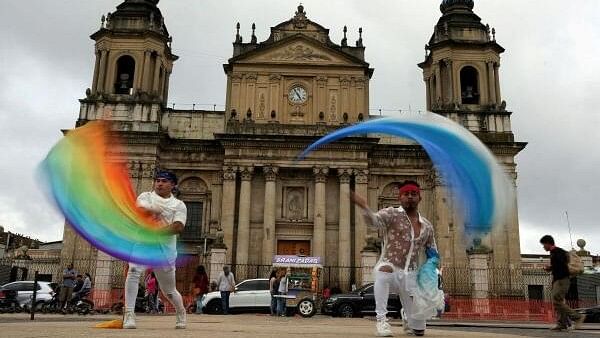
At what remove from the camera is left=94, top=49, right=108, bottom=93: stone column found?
30.2 meters

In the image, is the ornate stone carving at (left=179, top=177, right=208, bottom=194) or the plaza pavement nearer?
the plaza pavement

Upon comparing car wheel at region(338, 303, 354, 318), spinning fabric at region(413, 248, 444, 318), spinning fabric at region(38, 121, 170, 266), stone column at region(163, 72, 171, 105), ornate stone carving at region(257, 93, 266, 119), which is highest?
stone column at region(163, 72, 171, 105)

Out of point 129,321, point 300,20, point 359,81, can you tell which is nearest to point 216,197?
point 359,81

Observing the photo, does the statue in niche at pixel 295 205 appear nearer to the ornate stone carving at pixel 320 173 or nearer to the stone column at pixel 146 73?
the ornate stone carving at pixel 320 173

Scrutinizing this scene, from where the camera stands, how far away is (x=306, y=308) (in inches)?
673

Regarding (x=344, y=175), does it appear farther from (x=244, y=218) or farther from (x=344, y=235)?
(x=244, y=218)

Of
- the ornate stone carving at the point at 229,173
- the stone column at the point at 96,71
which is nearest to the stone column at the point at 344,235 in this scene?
the ornate stone carving at the point at 229,173

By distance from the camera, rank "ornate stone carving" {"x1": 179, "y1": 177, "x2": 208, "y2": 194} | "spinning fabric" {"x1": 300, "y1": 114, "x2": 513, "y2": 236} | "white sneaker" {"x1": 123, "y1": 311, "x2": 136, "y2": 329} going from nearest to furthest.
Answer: "spinning fabric" {"x1": 300, "y1": 114, "x2": 513, "y2": 236}, "white sneaker" {"x1": 123, "y1": 311, "x2": 136, "y2": 329}, "ornate stone carving" {"x1": 179, "y1": 177, "x2": 208, "y2": 194}

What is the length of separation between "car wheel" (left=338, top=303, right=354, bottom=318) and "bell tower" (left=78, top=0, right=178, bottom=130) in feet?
50.8

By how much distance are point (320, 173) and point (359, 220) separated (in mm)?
3111

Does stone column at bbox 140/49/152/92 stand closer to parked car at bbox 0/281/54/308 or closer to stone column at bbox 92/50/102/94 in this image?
stone column at bbox 92/50/102/94

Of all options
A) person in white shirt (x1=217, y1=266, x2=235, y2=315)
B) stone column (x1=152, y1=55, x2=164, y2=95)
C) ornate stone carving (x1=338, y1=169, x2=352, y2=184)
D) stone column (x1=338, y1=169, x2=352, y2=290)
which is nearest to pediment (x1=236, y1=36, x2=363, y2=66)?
stone column (x1=152, y1=55, x2=164, y2=95)

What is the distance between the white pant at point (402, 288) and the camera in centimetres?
629

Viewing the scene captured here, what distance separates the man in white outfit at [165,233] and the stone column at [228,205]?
20.7 m
